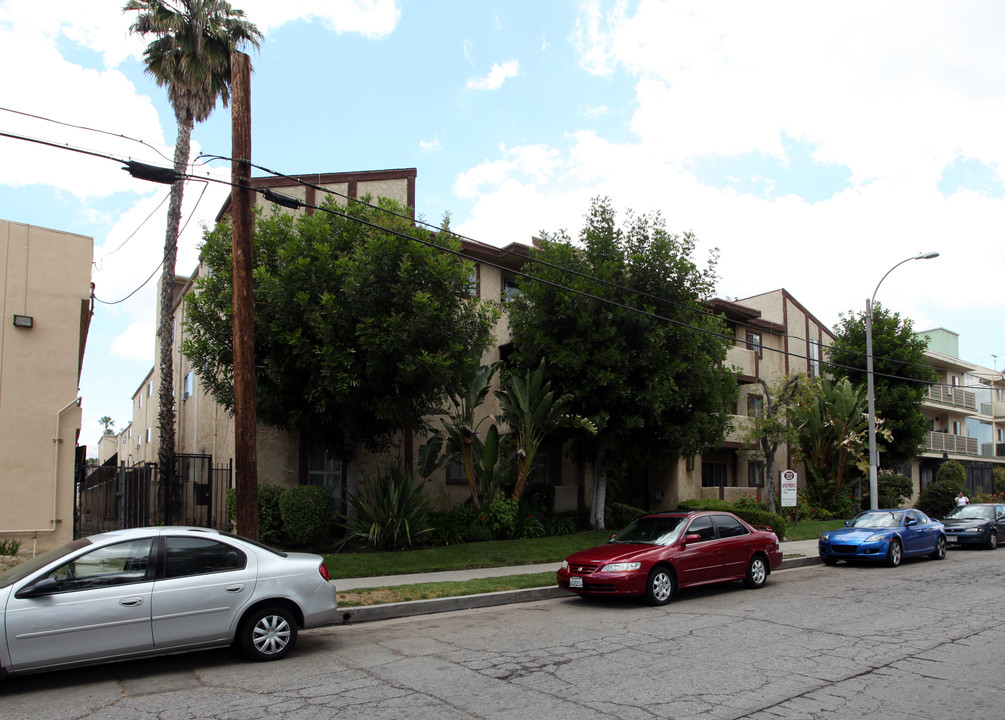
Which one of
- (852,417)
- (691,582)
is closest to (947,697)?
(691,582)

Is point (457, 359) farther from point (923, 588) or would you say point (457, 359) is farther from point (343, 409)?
point (923, 588)

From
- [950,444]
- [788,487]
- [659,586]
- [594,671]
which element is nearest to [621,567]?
[659,586]

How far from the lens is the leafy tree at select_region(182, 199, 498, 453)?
1431 centimetres

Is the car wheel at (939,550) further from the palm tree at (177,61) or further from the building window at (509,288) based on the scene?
the palm tree at (177,61)

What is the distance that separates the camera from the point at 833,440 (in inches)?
1191

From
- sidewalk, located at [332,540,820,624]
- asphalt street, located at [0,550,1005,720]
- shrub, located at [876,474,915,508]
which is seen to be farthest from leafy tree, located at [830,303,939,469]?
asphalt street, located at [0,550,1005,720]

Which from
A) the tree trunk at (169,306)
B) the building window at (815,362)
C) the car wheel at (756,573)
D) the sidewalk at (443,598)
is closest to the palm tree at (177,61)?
the tree trunk at (169,306)

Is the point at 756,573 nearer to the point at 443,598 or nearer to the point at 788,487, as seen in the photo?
the point at 443,598

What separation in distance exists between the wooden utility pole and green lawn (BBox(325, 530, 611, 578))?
358 centimetres

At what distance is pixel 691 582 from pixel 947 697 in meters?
5.64

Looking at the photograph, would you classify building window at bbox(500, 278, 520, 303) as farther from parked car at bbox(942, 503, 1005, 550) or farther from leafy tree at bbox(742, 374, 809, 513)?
parked car at bbox(942, 503, 1005, 550)

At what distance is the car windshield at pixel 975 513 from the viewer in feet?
70.0

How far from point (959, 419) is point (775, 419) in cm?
3326

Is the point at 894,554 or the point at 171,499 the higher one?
the point at 171,499
